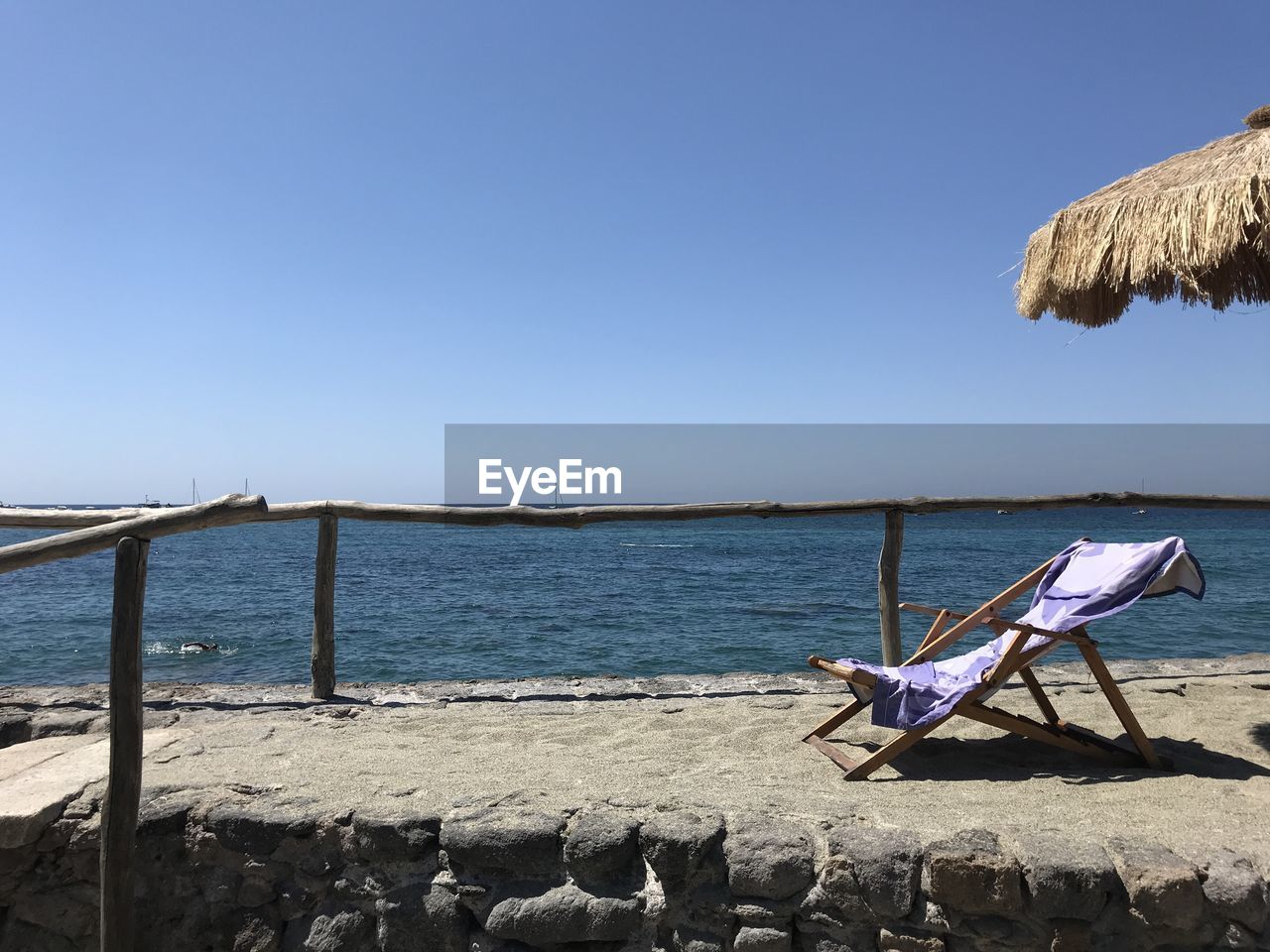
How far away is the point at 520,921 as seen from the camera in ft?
8.98

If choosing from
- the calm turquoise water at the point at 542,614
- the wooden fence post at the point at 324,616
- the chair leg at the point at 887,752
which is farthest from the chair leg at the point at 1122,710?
the wooden fence post at the point at 324,616

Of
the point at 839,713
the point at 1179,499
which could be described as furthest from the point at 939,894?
the point at 1179,499

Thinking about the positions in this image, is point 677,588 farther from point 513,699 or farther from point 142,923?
point 142,923

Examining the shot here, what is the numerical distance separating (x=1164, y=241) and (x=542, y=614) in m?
11.0

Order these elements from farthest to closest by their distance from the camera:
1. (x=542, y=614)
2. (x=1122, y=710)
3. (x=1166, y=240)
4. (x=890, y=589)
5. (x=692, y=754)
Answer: (x=542, y=614) < (x=890, y=589) < (x=692, y=754) < (x=1122, y=710) < (x=1166, y=240)

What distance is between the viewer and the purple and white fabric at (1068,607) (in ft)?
10.5

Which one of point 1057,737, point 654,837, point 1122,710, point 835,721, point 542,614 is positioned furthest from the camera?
point 542,614

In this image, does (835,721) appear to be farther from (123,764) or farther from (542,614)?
(542,614)

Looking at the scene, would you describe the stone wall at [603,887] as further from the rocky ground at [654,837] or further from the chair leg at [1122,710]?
the chair leg at [1122,710]

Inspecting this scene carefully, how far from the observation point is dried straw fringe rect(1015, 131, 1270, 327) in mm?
2990

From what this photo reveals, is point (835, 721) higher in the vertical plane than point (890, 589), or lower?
lower

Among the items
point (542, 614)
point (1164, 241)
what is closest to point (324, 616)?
point (1164, 241)

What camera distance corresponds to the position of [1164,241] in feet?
10.2

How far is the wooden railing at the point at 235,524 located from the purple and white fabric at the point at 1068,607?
Result: 122 cm
